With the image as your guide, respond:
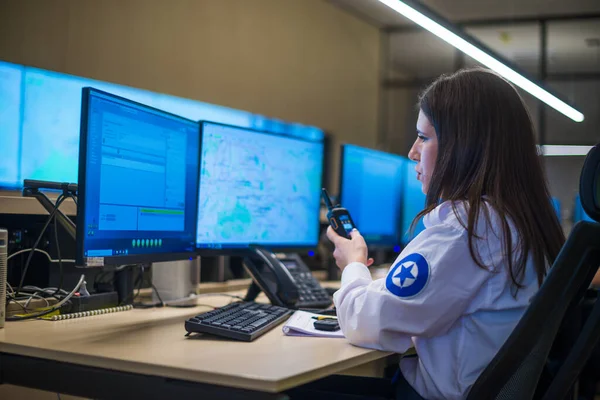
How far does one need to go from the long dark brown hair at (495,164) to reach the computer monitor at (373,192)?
1.19 m

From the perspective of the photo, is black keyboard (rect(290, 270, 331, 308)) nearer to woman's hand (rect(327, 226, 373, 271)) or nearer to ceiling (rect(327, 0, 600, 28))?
woman's hand (rect(327, 226, 373, 271))

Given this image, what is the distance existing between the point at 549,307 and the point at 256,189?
1.06 meters

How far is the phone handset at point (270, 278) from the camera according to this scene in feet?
5.89

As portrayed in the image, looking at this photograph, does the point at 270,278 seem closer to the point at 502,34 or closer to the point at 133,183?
the point at 133,183

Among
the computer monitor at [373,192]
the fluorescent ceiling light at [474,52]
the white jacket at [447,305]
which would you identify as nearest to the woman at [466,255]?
the white jacket at [447,305]

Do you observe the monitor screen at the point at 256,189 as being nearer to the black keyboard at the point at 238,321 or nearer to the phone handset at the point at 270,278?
the phone handset at the point at 270,278

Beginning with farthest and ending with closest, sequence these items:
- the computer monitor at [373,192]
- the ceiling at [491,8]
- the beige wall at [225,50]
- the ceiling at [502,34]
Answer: the ceiling at [502,34]
the ceiling at [491,8]
the beige wall at [225,50]
the computer monitor at [373,192]

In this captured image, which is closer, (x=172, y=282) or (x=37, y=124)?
(x=172, y=282)

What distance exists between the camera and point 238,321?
4.46 ft

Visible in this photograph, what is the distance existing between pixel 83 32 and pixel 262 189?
230 centimetres

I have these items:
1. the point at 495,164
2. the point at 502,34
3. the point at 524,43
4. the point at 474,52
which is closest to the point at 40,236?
the point at 495,164

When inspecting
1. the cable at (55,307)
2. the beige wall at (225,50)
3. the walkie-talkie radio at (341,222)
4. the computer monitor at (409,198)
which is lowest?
the cable at (55,307)

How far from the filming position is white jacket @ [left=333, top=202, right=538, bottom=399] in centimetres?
118

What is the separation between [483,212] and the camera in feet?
4.05
